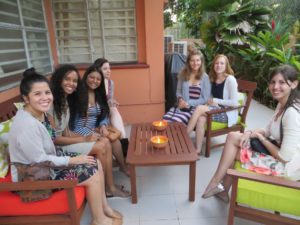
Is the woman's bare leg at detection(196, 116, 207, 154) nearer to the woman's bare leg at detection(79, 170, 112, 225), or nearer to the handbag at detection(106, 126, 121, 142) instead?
the handbag at detection(106, 126, 121, 142)

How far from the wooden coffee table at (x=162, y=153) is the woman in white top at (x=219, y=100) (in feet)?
1.26

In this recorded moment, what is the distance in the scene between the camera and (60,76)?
2.08 meters

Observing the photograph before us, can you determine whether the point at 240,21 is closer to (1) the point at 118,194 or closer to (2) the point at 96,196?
(1) the point at 118,194

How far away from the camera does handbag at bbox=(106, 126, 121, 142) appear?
2329 millimetres

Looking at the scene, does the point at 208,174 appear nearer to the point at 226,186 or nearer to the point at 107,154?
the point at 226,186

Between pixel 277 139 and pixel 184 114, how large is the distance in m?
1.30

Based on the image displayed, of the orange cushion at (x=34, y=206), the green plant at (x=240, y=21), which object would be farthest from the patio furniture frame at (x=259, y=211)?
the green plant at (x=240, y=21)

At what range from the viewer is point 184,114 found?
303 centimetres

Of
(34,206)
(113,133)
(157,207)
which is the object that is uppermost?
(113,133)

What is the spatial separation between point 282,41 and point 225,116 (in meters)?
2.58

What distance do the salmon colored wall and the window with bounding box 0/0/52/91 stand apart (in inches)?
8.4

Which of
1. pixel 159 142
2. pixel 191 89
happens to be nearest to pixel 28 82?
pixel 159 142

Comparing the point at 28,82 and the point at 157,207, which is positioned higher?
the point at 28,82

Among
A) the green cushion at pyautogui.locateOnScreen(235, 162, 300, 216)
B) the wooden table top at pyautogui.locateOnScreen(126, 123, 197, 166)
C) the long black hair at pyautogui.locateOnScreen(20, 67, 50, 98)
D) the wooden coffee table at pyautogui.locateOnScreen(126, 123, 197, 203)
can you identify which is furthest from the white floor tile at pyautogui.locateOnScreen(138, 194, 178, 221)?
the long black hair at pyautogui.locateOnScreen(20, 67, 50, 98)
